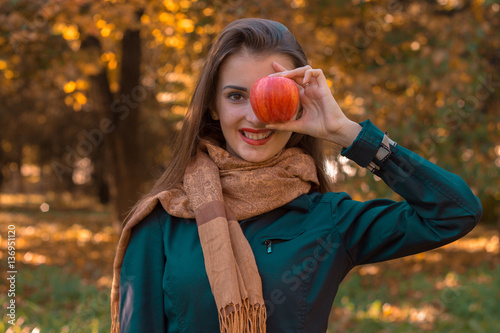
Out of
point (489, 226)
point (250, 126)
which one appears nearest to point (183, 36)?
point (250, 126)

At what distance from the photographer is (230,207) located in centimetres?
201

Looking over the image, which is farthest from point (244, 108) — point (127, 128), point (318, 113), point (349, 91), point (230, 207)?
point (127, 128)

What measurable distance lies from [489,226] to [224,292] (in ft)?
49.9

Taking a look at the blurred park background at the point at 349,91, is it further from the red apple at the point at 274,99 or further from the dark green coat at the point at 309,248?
the red apple at the point at 274,99

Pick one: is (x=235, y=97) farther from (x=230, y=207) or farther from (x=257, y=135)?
(x=230, y=207)

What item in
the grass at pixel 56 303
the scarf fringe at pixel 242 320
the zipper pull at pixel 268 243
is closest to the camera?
the scarf fringe at pixel 242 320

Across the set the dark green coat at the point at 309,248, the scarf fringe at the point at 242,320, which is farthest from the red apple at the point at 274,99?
the scarf fringe at the point at 242,320

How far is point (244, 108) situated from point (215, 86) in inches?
7.0

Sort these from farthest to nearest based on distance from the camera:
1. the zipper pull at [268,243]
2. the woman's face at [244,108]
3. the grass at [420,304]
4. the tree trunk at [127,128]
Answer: the tree trunk at [127,128]
the grass at [420,304]
the woman's face at [244,108]
the zipper pull at [268,243]

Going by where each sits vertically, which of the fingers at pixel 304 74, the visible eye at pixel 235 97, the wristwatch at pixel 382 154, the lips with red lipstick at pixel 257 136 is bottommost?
the wristwatch at pixel 382 154

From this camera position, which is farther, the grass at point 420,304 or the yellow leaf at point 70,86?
the yellow leaf at point 70,86

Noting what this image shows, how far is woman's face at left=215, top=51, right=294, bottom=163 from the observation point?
1.98 metres

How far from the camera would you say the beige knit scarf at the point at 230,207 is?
1.78m

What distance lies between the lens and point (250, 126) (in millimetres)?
1985
